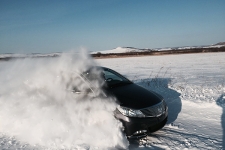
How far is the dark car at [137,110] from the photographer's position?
3.80 metres

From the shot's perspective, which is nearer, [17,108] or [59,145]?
[59,145]

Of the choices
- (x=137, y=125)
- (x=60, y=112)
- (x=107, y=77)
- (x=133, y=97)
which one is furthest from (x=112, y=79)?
(x=137, y=125)

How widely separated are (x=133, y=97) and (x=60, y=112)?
169 centimetres

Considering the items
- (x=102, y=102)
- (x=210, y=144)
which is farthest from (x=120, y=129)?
(x=210, y=144)

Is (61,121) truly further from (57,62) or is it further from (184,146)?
(184,146)

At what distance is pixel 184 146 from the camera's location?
3719 mm

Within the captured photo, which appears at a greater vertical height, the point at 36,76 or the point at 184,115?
the point at 36,76

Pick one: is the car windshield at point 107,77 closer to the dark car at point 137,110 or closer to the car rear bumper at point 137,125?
the dark car at point 137,110

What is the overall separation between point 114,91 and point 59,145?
158 centimetres

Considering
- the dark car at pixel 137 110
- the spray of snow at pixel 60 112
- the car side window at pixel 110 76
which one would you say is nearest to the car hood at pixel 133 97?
the dark car at pixel 137 110

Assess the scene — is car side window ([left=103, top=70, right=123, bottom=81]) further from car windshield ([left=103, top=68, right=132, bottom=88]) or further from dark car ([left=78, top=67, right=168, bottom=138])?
dark car ([left=78, top=67, right=168, bottom=138])

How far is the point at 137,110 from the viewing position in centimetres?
384

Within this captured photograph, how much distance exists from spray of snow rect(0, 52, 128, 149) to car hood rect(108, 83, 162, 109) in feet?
0.74

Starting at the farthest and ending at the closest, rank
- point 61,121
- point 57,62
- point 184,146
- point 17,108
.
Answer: point 57,62, point 17,108, point 61,121, point 184,146
